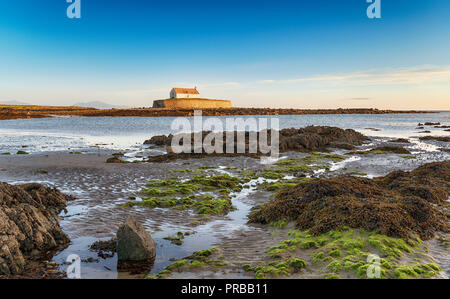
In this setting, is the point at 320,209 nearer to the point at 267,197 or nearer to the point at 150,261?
the point at 267,197

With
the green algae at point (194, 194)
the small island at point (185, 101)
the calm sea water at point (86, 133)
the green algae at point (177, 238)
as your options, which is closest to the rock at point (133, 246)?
the green algae at point (177, 238)

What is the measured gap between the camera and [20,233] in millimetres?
7277

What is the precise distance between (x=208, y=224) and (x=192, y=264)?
2873 mm

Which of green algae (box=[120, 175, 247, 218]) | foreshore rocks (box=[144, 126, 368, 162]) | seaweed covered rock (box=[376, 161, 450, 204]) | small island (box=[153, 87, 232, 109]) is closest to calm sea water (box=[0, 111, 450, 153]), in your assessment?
foreshore rocks (box=[144, 126, 368, 162])

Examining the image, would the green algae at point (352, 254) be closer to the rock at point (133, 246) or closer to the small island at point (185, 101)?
the rock at point (133, 246)

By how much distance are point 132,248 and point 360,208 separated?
248 inches

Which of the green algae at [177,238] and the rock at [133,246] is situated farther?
the green algae at [177,238]

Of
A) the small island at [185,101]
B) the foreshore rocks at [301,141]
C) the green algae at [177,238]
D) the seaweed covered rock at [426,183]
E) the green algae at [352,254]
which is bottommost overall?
the green algae at [177,238]

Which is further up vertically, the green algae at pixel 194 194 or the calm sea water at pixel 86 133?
the calm sea water at pixel 86 133

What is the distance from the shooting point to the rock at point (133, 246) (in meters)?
7.14

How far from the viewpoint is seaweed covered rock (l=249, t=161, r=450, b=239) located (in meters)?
8.41

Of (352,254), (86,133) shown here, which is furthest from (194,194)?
(86,133)

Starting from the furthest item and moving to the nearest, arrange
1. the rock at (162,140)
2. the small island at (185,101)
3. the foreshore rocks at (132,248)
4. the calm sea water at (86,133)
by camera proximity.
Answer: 1. the small island at (185,101)
2. the rock at (162,140)
3. the calm sea water at (86,133)
4. the foreshore rocks at (132,248)
